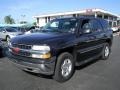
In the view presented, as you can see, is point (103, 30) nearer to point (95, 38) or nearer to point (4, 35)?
point (95, 38)

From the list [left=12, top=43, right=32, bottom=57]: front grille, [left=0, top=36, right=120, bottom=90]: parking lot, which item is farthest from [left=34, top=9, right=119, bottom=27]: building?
[left=12, top=43, right=32, bottom=57]: front grille

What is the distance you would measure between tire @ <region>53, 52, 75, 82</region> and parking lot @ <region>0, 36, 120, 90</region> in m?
0.16

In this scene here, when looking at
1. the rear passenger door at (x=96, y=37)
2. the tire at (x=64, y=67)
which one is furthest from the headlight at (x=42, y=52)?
the rear passenger door at (x=96, y=37)

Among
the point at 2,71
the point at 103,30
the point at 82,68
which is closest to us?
the point at 2,71

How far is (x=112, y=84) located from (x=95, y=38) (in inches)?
87.7

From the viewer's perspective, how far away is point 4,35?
1998cm

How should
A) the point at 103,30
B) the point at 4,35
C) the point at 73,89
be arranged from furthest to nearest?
the point at 4,35 → the point at 103,30 → the point at 73,89

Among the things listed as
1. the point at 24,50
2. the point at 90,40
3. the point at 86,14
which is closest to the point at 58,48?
the point at 24,50

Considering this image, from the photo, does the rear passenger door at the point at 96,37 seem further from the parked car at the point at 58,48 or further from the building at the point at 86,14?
the building at the point at 86,14

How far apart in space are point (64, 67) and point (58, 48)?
0.69m

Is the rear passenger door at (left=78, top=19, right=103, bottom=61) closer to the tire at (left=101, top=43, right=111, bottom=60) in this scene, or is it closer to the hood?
the tire at (left=101, top=43, right=111, bottom=60)

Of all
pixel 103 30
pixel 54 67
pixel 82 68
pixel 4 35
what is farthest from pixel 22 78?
pixel 4 35

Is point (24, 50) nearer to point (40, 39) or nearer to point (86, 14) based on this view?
point (40, 39)

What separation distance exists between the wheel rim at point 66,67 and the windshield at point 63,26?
106 centimetres
